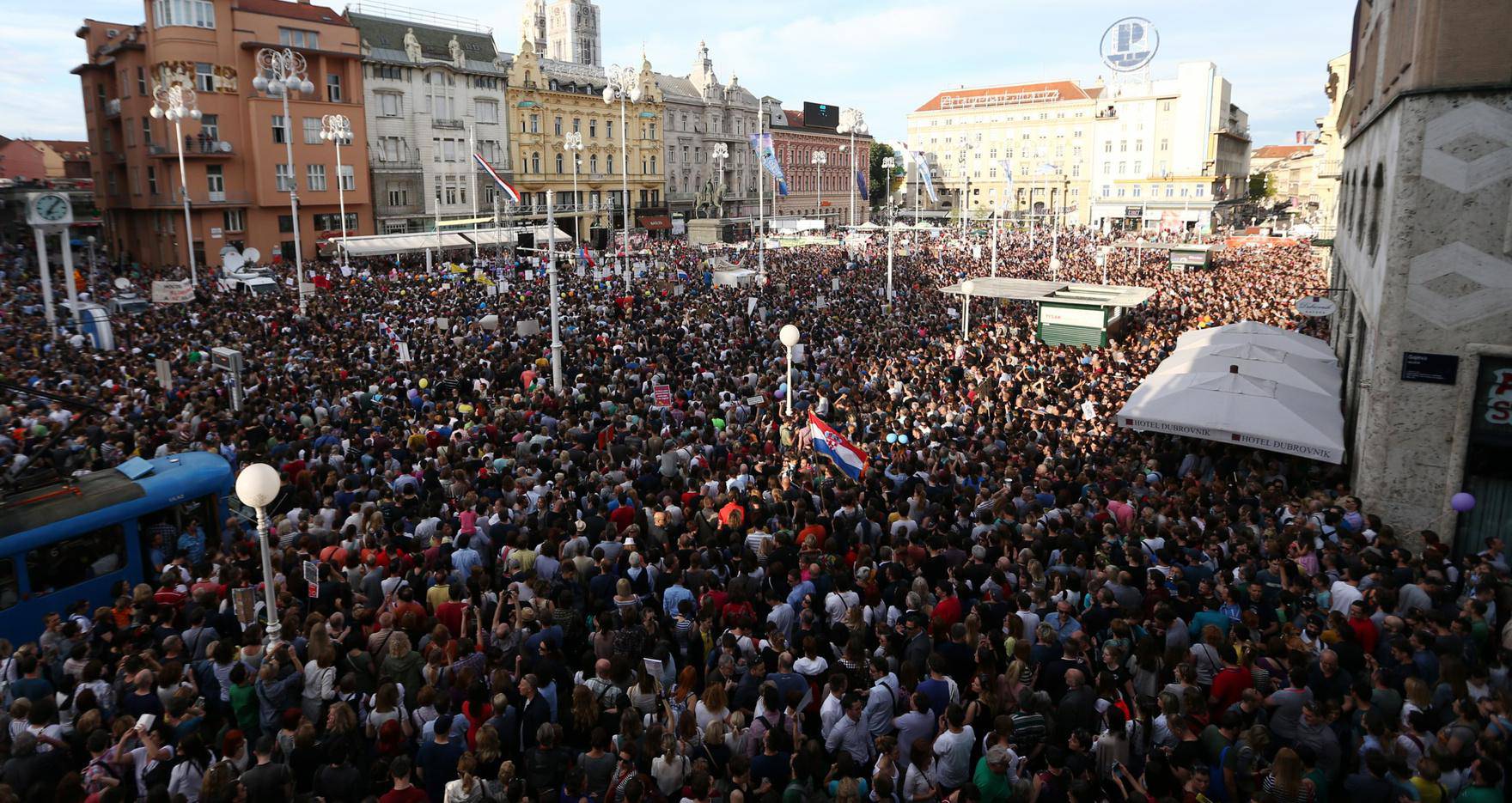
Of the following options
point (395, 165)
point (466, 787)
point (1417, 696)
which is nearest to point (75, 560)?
point (466, 787)

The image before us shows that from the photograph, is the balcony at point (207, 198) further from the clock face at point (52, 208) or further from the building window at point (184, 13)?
the clock face at point (52, 208)

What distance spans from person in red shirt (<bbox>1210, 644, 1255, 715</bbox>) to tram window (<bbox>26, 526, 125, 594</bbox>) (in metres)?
10.9

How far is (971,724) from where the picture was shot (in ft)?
20.8

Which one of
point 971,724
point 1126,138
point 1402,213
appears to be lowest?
point 971,724

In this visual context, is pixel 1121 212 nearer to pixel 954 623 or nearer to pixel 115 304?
pixel 115 304

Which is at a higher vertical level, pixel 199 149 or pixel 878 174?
pixel 878 174

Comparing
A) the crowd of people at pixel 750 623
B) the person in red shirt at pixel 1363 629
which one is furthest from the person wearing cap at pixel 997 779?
the person in red shirt at pixel 1363 629

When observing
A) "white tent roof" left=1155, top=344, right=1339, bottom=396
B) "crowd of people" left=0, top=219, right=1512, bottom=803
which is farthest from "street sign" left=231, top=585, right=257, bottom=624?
"white tent roof" left=1155, top=344, right=1339, bottom=396

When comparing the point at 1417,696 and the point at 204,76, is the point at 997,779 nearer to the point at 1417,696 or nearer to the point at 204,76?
the point at 1417,696

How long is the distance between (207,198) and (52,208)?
2527cm

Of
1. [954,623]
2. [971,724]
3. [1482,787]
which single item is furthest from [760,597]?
[1482,787]

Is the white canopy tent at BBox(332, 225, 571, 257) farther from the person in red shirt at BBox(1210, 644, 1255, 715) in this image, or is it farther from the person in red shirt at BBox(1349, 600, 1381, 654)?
the person in red shirt at BBox(1210, 644, 1255, 715)

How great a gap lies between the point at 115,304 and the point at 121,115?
104ft

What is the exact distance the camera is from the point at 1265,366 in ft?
45.9
